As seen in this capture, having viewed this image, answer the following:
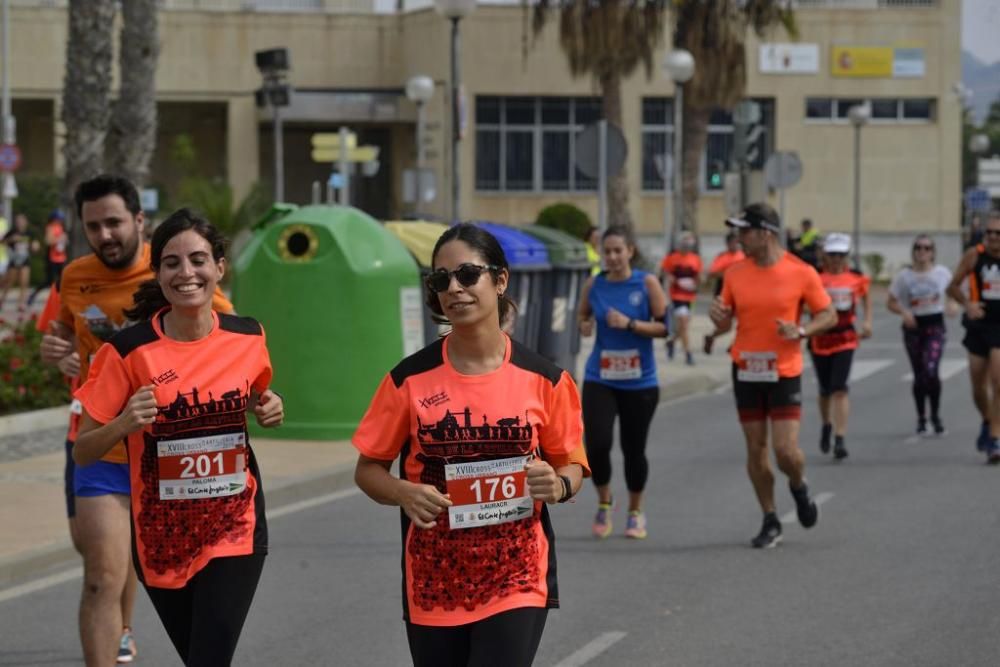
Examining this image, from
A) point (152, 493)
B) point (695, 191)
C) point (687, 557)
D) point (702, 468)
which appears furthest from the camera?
point (695, 191)

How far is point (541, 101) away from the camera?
174 ft

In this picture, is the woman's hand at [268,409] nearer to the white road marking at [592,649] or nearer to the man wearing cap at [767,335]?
the white road marking at [592,649]

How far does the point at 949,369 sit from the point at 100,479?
60.9 ft

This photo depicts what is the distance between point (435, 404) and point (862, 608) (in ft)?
14.0

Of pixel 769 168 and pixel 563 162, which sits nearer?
pixel 769 168

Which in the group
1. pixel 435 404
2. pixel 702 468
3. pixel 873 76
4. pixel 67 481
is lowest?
pixel 702 468

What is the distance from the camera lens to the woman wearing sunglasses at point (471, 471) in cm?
471

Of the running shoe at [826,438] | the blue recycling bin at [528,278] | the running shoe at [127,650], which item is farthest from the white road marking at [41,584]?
the blue recycling bin at [528,278]

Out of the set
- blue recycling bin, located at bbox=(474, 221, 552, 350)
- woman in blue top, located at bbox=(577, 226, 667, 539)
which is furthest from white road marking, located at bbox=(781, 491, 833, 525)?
blue recycling bin, located at bbox=(474, 221, 552, 350)

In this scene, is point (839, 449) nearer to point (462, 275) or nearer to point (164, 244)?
point (164, 244)

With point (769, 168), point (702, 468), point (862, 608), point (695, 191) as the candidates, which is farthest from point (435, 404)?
point (695, 191)

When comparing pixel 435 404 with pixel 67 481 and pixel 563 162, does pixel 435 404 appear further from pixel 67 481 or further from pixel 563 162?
pixel 563 162

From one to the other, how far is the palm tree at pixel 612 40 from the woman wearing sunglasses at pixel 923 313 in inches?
967

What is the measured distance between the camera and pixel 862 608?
8469 mm
